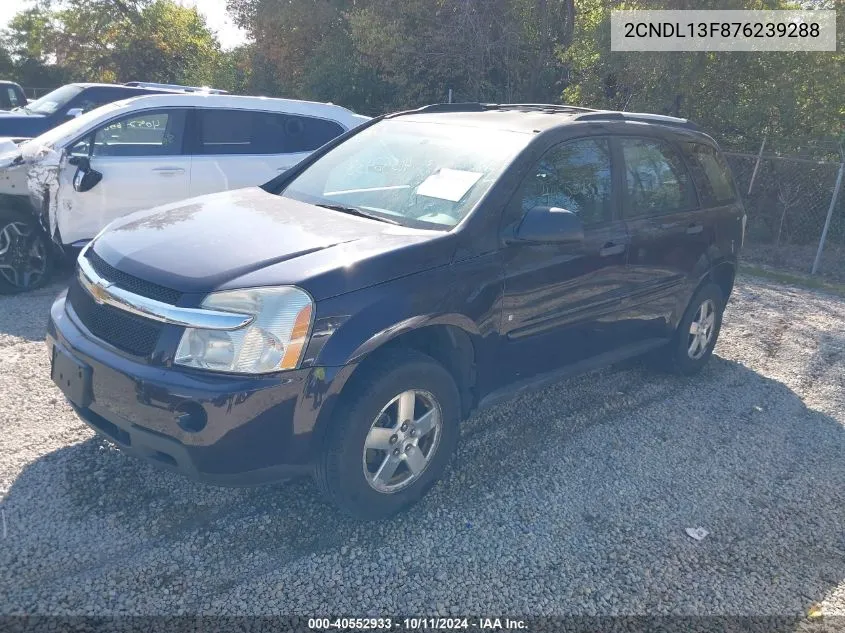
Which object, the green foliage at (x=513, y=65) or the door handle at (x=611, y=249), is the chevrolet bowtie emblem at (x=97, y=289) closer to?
the door handle at (x=611, y=249)

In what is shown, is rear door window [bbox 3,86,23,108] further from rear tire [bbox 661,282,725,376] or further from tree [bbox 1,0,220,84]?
rear tire [bbox 661,282,725,376]

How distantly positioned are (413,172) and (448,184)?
29 cm

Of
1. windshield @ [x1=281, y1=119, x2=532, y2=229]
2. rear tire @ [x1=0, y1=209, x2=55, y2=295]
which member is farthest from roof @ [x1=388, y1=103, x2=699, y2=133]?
rear tire @ [x1=0, y1=209, x2=55, y2=295]

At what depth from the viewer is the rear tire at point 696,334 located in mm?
5230

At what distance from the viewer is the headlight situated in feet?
9.15

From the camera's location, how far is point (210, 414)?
273 centimetres

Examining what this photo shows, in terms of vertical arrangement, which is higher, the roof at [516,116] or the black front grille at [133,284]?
the roof at [516,116]

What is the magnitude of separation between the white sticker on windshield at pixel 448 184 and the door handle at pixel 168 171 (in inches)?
155

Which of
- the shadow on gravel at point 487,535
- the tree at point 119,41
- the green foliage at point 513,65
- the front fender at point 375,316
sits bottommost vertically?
the shadow on gravel at point 487,535

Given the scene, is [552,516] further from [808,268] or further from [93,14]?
[93,14]

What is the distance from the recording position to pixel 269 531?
3238 mm

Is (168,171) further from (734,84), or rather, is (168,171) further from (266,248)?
(734,84)

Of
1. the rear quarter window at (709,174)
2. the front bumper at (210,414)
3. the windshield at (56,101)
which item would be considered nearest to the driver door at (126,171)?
the front bumper at (210,414)

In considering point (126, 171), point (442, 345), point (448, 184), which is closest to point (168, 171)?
point (126, 171)
